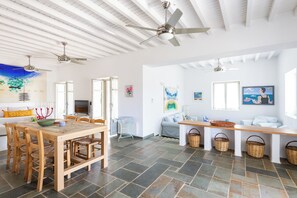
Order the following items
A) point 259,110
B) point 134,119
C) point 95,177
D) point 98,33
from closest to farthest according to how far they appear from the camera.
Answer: point 95,177, point 98,33, point 134,119, point 259,110

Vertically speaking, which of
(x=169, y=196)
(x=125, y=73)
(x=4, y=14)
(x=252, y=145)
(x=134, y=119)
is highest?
(x=4, y=14)

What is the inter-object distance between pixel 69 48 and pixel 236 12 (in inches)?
173

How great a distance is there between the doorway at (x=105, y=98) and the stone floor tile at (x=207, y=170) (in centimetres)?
359

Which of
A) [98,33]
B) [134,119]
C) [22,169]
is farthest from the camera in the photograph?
[134,119]

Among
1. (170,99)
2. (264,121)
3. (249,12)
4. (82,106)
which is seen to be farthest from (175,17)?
(264,121)

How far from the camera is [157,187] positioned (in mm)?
2219

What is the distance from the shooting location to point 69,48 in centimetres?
454

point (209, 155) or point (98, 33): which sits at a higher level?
point (98, 33)

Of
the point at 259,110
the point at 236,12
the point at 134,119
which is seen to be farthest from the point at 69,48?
the point at 259,110

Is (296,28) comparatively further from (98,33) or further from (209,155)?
(98,33)

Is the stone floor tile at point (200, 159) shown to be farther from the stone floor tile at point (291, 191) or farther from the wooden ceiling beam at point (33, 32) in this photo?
the wooden ceiling beam at point (33, 32)

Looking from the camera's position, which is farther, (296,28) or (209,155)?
(209,155)

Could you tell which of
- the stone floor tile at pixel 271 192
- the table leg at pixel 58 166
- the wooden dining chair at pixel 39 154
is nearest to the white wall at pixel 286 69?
the stone floor tile at pixel 271 192

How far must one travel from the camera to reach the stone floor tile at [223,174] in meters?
2.47
